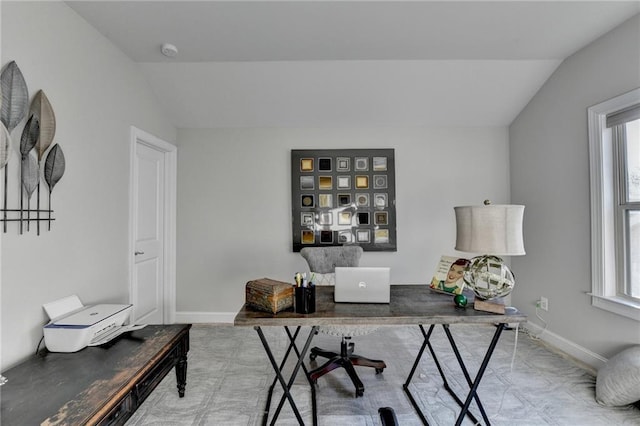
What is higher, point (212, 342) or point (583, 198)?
point (583, 198)

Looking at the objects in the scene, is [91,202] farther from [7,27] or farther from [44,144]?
[7,27]

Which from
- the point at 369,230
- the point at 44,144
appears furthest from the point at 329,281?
the point at 44,144

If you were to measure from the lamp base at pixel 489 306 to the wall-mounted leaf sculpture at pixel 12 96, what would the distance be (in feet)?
8.31

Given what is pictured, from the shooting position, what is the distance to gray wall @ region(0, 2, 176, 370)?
1519mm

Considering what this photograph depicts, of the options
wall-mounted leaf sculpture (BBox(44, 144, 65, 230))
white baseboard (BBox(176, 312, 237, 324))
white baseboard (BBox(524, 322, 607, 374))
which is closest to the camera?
wall-mounted leaf sculpture (BBox(44, 144, 65, 230))

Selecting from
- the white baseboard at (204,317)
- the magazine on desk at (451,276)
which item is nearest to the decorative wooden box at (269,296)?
the magazine on desk at (451,276)

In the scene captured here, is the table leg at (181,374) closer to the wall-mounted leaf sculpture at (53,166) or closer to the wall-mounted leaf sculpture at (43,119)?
the wall-mounted leaf sculpture at (53,166)

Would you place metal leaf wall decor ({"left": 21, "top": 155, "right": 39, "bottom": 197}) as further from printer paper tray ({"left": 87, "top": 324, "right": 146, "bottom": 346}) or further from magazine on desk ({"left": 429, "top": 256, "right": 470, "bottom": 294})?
magazine on desk ({"left": 429, "top": 256, "right": 470, "bottom": 294})

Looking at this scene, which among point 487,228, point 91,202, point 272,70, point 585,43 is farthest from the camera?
point 272,70

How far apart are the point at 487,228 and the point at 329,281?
4.33 feet

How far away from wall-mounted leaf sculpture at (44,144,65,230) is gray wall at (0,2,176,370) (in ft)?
0.30

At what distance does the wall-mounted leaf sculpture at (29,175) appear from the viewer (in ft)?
5.04

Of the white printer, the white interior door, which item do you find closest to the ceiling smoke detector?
the white interior door

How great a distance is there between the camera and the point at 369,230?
3334 millimetres
